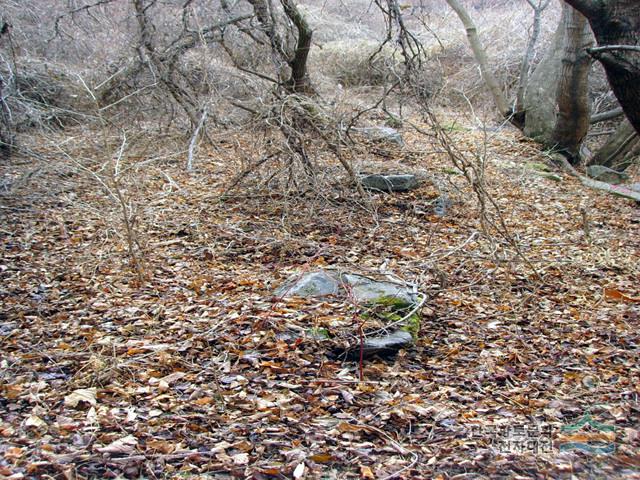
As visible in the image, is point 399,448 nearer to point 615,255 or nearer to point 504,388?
A: point 504,388

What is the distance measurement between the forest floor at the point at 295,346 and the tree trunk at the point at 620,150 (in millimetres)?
2667

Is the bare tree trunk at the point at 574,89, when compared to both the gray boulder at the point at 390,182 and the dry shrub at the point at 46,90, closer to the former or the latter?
the gray boulder at the point at 390,182

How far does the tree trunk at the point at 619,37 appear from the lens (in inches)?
143

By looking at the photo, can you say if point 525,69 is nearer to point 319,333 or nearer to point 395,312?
point 395,312

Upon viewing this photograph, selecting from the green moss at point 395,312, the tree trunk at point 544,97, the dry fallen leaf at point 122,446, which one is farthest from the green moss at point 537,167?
the dry fallen leaf at point 122,446

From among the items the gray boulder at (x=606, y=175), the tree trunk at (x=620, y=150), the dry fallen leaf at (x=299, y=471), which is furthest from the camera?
the tree trunk at (x=620, y=150)

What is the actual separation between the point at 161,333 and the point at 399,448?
1.76 metres

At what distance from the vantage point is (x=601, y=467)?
2.52m

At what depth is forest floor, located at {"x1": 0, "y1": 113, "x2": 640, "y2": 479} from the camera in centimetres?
268

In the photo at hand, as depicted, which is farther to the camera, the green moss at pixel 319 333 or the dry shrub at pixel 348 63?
the dry shrub at pixel 348 63

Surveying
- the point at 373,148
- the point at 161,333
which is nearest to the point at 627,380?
the point at 161,333

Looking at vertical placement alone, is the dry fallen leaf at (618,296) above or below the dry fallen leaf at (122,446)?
above

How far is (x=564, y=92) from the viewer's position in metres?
8.63

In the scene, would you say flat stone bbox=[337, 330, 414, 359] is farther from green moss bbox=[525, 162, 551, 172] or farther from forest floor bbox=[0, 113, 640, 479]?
green moss bbox=[525, 162, 551, 172]
